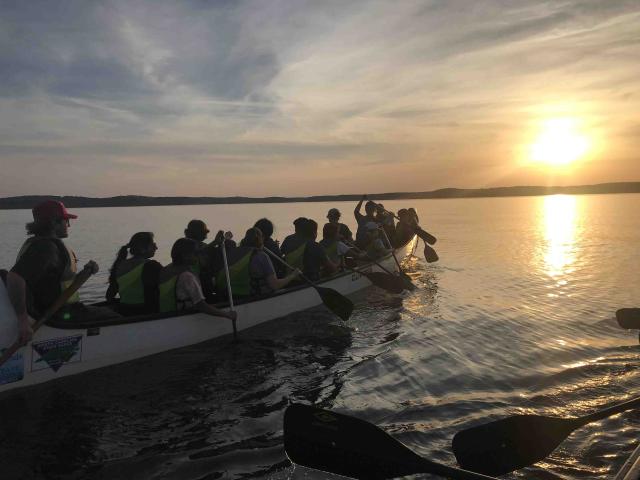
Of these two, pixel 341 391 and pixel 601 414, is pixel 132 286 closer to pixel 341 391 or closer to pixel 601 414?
pixel 341 391

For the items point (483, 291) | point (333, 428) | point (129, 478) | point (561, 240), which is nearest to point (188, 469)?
point (129, 478)

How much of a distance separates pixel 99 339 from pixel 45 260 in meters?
1.58

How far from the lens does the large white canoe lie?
6234 mm

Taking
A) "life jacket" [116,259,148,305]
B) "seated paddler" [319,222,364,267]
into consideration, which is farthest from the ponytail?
"seated paddler" [319,222,364,267]

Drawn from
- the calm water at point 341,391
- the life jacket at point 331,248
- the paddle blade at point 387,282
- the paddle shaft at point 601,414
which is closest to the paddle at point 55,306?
the calm water at point 341,391

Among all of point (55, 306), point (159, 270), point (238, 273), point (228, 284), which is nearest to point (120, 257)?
point (159, 270)

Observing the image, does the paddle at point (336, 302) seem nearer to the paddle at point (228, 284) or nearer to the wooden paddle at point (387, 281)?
the paddle at point (228, 284)

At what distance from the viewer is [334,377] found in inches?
305

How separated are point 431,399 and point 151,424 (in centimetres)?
380

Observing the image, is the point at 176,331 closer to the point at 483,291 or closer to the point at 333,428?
the point at 333,428

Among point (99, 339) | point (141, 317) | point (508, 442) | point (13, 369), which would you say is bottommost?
point (508, 442)

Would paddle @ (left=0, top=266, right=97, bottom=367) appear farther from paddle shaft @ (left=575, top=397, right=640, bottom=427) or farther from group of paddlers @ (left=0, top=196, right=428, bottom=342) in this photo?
paddle shaft @ (left=575, top=397, right=640, bottom=427)

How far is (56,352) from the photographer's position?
6664 mm

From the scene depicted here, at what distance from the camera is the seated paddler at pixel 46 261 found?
6086 millimetres
